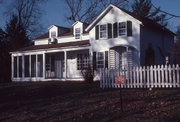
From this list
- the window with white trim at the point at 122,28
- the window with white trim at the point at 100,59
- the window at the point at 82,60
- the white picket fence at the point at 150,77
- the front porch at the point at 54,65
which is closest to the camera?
the white picket fence at the point at 150,77

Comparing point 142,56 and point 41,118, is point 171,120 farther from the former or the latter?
point 142,56

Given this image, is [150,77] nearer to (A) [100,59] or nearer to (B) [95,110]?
(B) [95,110]

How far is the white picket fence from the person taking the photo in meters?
14.4

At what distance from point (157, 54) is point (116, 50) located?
4159mm

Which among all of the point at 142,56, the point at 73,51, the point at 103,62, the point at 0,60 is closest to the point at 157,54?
the point at 142,56

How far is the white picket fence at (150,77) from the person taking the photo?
1445cm

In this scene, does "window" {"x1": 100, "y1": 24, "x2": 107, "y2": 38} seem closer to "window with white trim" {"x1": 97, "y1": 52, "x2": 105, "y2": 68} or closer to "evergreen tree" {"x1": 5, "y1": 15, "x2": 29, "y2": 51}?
"window with white trim" {"x1": 97, "y1": 52, "x2": 105, "y2": 68}

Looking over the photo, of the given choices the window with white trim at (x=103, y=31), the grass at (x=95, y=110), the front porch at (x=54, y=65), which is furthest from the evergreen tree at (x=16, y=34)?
the grass at (x=95, y=110)

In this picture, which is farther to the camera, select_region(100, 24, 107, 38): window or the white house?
select_region(100, 24, 107, 38): window

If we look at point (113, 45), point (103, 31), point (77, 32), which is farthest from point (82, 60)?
point (113, 45)

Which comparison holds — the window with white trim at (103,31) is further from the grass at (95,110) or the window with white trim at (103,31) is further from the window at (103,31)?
the grass at (95,110)

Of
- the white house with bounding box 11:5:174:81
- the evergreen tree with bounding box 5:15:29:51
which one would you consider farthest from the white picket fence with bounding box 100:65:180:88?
the evergreen tree with bounding box 5:15:29:51

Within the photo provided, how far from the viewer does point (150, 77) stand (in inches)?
592

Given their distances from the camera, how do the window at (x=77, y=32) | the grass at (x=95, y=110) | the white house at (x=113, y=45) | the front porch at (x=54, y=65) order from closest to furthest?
the grass at (x=95, y=110)
the white house at (x=113, y=45)
the front porch at (x=54, y=65)
the window at (x=77, y=32)
